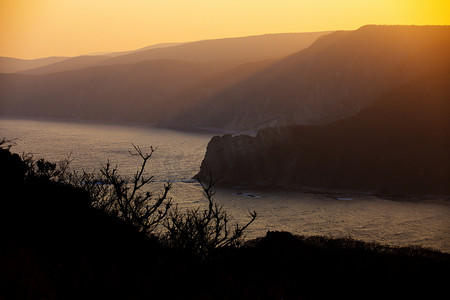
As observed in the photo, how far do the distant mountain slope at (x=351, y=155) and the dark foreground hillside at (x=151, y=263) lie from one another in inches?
1540

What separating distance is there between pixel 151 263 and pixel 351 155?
89.7 metres

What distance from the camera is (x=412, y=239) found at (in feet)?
196

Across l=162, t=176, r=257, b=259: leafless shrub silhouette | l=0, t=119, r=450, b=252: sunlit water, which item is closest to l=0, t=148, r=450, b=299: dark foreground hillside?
l=162, t=176, r=257, b=259: leafless shrub silhouette

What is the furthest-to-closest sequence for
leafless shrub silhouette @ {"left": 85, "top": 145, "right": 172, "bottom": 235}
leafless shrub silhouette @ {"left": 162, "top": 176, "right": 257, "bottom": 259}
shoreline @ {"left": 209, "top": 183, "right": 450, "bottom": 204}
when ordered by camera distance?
1. shoreline @ {"left": 209, "top": 183, "right": 450, "bottom": 204}
2. leafless shrub silhouette @ {"left": 85, "top": 145, "right": 172, "bottom": 235}
3. leafless shrub silhouette @ {"left": 162, "top": 176, "right": 257, "bottom": 259}

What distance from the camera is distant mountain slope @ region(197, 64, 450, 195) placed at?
92.6m

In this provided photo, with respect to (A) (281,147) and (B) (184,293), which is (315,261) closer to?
(B) (184,293)

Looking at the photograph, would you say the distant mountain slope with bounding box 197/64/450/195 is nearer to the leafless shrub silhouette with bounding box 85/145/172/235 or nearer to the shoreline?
the shoreline

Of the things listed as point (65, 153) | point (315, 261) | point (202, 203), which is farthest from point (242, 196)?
point (65, 153)

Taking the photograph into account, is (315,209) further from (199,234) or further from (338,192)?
(199,234)

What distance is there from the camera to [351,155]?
9856cm

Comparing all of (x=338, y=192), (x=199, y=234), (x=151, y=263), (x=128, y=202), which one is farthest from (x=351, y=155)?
(x=151, y=263)

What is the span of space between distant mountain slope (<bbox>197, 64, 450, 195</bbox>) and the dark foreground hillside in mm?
39127

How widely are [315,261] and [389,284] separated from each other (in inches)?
264

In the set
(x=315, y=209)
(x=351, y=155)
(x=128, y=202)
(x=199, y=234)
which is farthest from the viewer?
(x=351, y=155)
